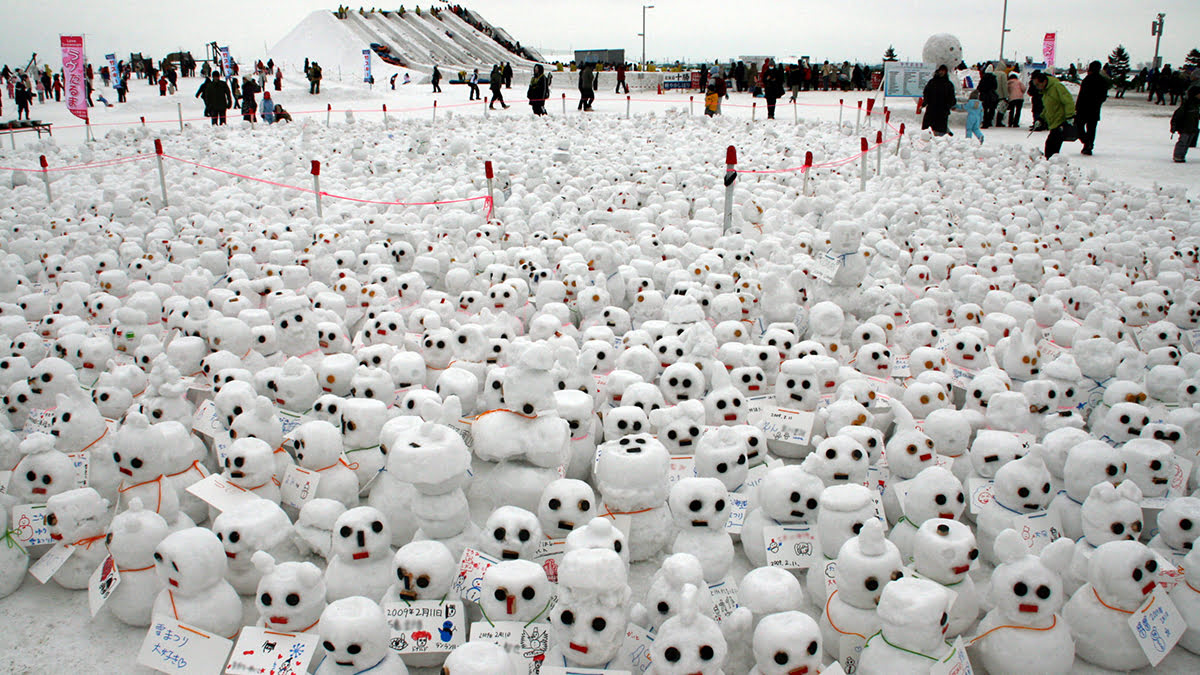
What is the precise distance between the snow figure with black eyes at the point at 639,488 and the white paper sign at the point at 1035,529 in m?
1.55

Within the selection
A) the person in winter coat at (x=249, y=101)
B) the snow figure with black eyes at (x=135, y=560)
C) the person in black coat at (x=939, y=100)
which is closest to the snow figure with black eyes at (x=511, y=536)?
the snow figure with black eyes at (x=135, y=560)

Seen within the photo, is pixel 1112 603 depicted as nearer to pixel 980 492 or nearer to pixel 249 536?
pixel 980 492

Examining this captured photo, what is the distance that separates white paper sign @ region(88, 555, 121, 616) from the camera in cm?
317

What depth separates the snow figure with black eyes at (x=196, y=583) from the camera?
2928mm

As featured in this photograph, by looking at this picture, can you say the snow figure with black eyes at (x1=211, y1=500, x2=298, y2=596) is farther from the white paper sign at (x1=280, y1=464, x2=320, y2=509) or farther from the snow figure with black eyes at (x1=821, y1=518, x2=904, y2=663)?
the snow figure with black eyes at (x1=821, y1=518, x2=904, y2=663)

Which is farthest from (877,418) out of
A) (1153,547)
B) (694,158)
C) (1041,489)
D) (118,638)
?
(694,158)

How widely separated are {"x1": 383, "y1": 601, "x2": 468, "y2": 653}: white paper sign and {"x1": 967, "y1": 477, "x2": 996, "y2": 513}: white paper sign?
2458mm

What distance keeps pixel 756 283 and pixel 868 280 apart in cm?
93

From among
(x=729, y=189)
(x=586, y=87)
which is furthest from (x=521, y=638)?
(x=586, y=87)

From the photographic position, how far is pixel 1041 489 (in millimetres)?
3365

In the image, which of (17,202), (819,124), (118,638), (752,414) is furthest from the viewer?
(819,124)

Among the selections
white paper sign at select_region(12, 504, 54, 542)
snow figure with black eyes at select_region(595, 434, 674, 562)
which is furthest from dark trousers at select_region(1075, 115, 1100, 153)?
white paper sign at select_region(12, 504, 54, 542)

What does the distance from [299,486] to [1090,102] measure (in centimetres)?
1584

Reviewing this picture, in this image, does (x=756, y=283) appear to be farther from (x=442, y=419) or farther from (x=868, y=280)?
(x=442, y=419)
